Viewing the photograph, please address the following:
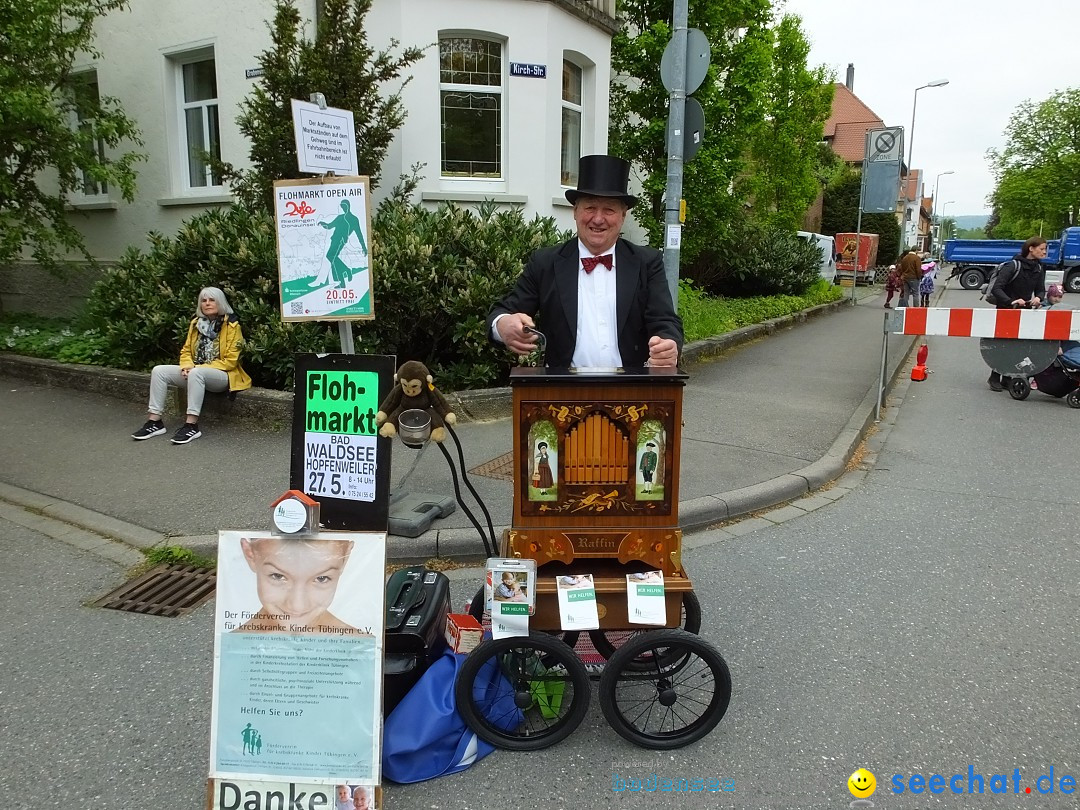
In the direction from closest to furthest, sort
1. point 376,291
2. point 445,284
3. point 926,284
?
point 376,291, point 445,284, point 926,284

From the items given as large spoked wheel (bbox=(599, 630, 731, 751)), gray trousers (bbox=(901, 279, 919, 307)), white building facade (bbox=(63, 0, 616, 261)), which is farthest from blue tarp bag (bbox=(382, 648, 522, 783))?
gray trousers (bbox=(901, 279, 919, 307))

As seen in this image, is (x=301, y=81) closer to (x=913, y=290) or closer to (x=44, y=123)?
(x=44, y=123)

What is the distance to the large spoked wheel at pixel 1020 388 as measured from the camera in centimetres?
945

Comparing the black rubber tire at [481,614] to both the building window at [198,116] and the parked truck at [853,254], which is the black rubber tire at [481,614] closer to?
the building window at [198,116]

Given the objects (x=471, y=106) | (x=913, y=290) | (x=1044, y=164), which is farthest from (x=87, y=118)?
(x=1044, y=164)

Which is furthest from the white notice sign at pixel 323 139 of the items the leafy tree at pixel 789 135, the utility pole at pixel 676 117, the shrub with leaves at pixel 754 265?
the leafy tree at pixel 789 135

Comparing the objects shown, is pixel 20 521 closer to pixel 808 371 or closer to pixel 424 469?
pixel 424 469

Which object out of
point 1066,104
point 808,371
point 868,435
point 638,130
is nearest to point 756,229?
point 638,130

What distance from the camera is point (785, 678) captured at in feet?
10.9

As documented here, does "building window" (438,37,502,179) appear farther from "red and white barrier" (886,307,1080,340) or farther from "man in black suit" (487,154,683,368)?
"man in black suit" (487,154,683,368)

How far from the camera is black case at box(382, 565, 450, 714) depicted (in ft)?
9.11

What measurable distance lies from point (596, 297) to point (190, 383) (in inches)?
190

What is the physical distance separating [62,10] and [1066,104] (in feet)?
198

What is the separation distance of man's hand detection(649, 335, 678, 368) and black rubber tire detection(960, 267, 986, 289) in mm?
36786
